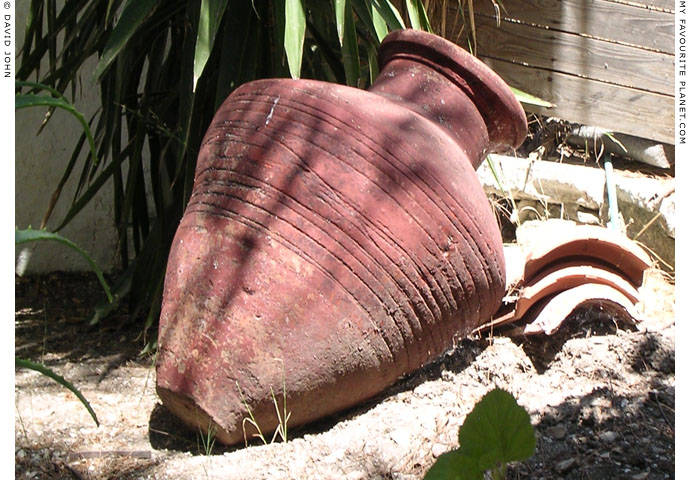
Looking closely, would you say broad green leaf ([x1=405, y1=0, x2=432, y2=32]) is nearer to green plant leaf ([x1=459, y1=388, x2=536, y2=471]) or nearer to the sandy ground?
the sandy ground

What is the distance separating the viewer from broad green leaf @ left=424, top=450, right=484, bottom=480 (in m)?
1.39

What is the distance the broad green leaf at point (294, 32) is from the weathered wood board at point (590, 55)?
144 cm

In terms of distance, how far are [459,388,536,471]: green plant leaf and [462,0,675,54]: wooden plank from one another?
8.88ft

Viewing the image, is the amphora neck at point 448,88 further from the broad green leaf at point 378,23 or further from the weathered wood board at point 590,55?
the weathered wood board at point 590,55

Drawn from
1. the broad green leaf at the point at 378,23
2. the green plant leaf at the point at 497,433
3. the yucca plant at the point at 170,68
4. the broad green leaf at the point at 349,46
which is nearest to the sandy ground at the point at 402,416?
the yucca plant at the point at 170,68

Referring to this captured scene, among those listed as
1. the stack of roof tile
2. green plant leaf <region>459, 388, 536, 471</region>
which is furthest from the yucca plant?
green plant leaf <region>459, 388, 536, 471</region>

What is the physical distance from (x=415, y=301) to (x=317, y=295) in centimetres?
28

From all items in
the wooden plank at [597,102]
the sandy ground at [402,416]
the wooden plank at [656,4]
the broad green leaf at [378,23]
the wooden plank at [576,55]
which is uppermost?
the wooden plank at [656,4]

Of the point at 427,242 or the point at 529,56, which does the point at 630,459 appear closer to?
the point at 427,242

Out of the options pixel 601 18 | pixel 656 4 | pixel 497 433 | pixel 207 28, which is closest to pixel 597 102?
pixel 601 18

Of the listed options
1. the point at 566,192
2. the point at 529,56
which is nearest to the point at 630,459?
the point at 566,192

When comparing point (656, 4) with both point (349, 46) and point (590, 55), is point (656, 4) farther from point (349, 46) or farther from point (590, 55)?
point (349, 46)

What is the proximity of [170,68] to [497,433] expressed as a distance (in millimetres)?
2134

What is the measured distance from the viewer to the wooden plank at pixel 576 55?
12.4ft
